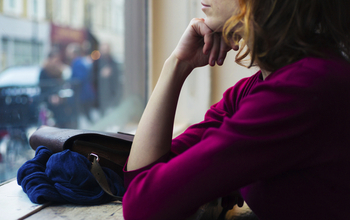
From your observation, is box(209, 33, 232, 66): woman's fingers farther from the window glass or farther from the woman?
the window glass

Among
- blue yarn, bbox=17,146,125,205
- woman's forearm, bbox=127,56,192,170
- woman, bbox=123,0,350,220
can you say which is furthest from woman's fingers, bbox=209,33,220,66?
blue yarn, bbox=17,146,125,205

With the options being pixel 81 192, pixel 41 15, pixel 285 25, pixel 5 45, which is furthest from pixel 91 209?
pixel 41 15

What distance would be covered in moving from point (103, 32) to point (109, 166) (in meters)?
1.95

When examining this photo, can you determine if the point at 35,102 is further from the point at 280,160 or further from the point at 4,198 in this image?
the point at 280,160

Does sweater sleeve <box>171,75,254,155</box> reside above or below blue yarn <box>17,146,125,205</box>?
above

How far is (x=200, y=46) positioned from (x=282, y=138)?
45 centimetres

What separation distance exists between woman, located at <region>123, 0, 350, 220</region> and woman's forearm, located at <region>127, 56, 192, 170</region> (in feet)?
0.61

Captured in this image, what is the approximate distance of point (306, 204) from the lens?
0.53m

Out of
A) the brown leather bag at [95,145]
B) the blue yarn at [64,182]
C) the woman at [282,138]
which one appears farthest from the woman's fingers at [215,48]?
the blue yarn at [64,182]

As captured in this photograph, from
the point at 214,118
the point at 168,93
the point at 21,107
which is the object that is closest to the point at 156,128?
the point at 168,93

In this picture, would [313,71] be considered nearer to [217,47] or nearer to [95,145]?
[217,47]

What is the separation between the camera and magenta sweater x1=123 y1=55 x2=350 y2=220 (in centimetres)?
45

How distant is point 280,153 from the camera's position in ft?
1.53

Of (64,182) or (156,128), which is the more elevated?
(156,128)
